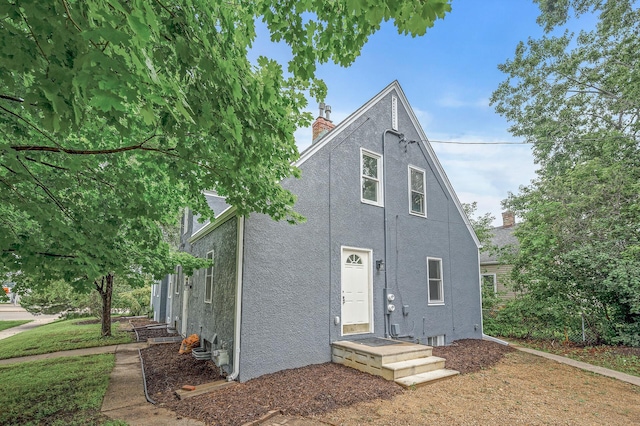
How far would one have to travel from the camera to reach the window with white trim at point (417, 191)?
10102mm

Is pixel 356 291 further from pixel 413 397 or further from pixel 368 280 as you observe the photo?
pixel 413 397

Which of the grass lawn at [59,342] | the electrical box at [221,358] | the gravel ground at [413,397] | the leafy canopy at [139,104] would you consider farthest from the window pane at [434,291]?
the grass lawn at [59,342]

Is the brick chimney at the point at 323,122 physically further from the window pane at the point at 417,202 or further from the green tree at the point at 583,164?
the green tree at the point at 583,164

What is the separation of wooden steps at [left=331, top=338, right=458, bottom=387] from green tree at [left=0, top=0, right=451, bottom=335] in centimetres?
343

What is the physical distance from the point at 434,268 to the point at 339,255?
3950 millimetres

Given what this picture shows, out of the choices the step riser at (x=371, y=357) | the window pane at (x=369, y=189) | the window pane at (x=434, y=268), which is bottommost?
the step riser at (x=371, y=357)

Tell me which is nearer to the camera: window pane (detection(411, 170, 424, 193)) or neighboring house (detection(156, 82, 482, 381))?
neighboring house (detection(156, 82, 482, 381))

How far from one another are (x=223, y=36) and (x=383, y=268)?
6951mm

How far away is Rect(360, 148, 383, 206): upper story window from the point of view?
8.97m

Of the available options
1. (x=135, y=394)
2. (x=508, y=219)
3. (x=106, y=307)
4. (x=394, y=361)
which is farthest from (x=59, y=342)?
(x=508, y=219)

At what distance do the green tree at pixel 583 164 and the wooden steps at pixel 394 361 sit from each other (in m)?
6.85

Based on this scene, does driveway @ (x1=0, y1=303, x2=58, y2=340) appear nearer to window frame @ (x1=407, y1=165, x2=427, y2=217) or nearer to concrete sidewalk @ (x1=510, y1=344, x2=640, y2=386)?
window frame @ (x1=407, y1=165, x2=427, y2=217)

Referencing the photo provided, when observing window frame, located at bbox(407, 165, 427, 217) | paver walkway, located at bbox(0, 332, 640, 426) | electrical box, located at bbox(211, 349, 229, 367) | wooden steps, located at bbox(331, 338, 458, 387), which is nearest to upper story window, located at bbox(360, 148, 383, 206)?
window frame, located at bbox(407, 165, 427, 217)

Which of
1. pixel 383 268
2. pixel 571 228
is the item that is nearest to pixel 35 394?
pixel 383 268
